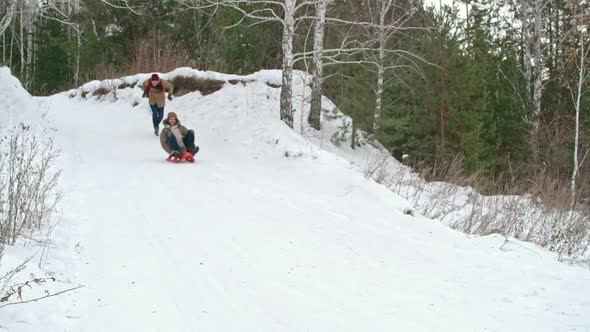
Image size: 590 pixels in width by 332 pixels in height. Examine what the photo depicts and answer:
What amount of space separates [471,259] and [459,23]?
964 cm

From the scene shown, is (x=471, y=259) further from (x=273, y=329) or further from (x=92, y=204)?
(x=92, y=204)

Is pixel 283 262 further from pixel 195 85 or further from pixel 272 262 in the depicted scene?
pixel 195 85

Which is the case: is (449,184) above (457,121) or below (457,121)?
below

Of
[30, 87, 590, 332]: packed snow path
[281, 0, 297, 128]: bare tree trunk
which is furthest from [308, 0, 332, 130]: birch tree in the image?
[30, 87, 590, 332]: packed snow path

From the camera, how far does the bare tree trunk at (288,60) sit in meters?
10.9

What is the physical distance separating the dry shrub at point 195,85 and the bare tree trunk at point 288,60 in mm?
4227

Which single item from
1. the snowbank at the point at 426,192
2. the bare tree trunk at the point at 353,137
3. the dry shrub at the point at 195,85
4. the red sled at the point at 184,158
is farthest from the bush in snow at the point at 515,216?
the dry shrub at the point at 195,85

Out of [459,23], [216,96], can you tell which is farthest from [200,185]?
[459,23]

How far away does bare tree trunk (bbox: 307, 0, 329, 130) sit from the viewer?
11.5 meters

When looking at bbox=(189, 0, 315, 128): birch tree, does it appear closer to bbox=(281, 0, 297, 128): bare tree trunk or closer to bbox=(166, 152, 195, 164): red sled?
bbox=(281, 0, 297, 128): bare tree trunk

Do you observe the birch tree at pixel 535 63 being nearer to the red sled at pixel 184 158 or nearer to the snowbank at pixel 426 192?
the snowbank at pixel 426 192

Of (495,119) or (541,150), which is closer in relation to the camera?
(541,150)

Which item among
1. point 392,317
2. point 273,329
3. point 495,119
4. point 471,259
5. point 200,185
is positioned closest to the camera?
point 273,329

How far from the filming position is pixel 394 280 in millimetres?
4691
